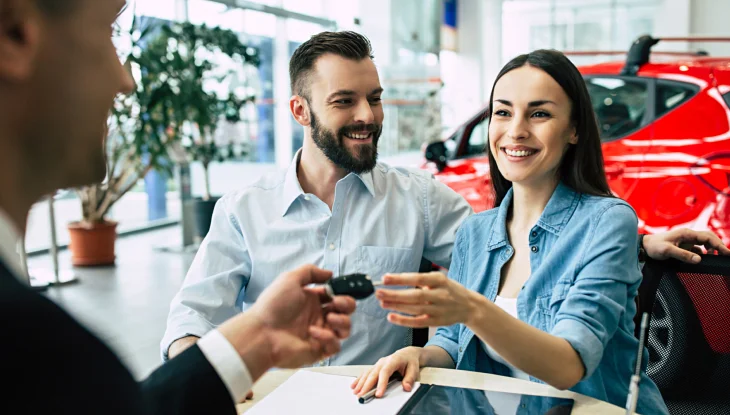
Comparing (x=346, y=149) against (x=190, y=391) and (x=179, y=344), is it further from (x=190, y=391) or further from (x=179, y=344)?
(x=190, y=391)

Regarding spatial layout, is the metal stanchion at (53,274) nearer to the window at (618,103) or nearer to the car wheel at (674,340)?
the window at (618,103)

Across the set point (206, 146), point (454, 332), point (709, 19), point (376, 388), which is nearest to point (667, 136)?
point (454, 332)

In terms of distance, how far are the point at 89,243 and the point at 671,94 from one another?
4765 mm

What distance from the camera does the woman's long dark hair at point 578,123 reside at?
170 cm

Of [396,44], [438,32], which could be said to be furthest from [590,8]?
[396,44]

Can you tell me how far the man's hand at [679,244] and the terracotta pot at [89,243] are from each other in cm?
532

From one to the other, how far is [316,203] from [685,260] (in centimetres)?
97

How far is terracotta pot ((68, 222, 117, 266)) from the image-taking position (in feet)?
19.8

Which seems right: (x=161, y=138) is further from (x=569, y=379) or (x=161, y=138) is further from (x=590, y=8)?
(x=590, y=8)

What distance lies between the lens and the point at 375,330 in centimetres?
192

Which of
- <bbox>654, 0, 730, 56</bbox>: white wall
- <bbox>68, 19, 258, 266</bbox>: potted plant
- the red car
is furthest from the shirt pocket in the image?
<bbox>654, 0, 730, 56</bbox>: white wall

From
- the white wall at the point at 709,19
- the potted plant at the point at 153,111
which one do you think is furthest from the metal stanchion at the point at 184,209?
the white wall at the point at 709,19

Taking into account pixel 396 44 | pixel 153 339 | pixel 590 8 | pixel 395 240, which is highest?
pixel 590 8

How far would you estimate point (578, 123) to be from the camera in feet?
5.75
